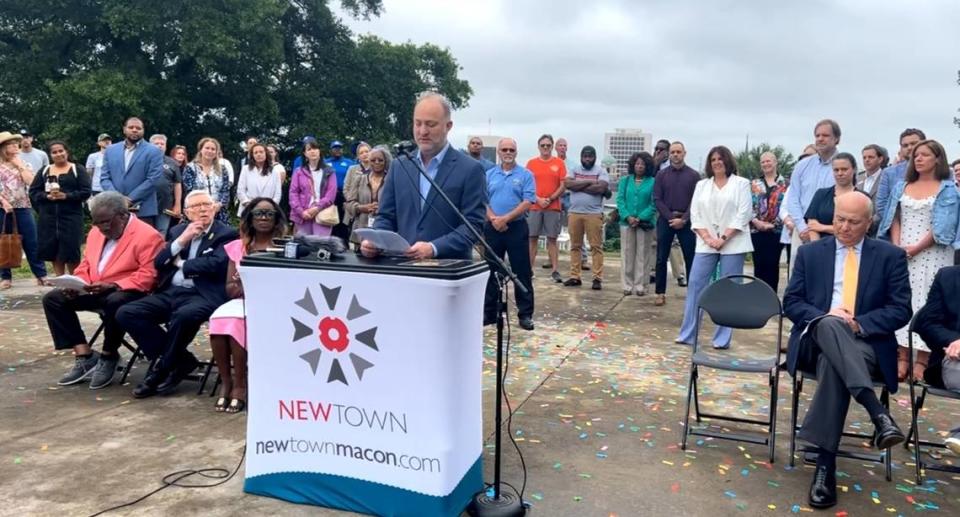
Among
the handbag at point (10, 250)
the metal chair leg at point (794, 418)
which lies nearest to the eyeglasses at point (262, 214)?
the metal chair leg at point (794, 418)

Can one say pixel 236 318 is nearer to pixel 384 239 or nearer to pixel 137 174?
pixel 384 239

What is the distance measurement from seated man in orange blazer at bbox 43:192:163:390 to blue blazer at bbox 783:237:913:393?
4184 mm

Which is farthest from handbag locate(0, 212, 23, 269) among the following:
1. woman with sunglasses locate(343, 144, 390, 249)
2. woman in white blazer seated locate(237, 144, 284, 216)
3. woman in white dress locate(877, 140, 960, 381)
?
woman in white dress locate(877, 140, 960, 381)

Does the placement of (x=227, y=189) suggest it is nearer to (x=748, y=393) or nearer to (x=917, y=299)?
(x=748, y=393)

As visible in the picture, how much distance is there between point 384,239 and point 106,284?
9.52 ft

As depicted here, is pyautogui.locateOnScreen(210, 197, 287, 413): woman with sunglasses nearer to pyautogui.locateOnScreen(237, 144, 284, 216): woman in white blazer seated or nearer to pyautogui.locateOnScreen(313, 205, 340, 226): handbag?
pyautogui.locateOnScreen(313, 205, 340, 226): handbag

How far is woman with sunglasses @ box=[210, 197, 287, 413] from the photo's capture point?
4.44 meters

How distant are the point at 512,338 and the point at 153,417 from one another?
319 cm

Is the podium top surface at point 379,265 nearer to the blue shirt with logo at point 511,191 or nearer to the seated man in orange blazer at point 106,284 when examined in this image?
the seated man in orange blazer at point 106,284

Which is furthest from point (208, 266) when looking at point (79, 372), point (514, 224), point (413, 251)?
point (514, 224)

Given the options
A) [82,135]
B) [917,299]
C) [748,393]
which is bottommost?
[748,393]

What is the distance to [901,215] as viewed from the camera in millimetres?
5676

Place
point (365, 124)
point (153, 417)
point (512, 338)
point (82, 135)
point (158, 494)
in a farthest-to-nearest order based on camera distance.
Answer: point (365, 124) < point (82, 135) < point (512, 338) < point (153, 417) < point (158, 494)

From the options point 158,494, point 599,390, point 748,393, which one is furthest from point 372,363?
point 748,393
